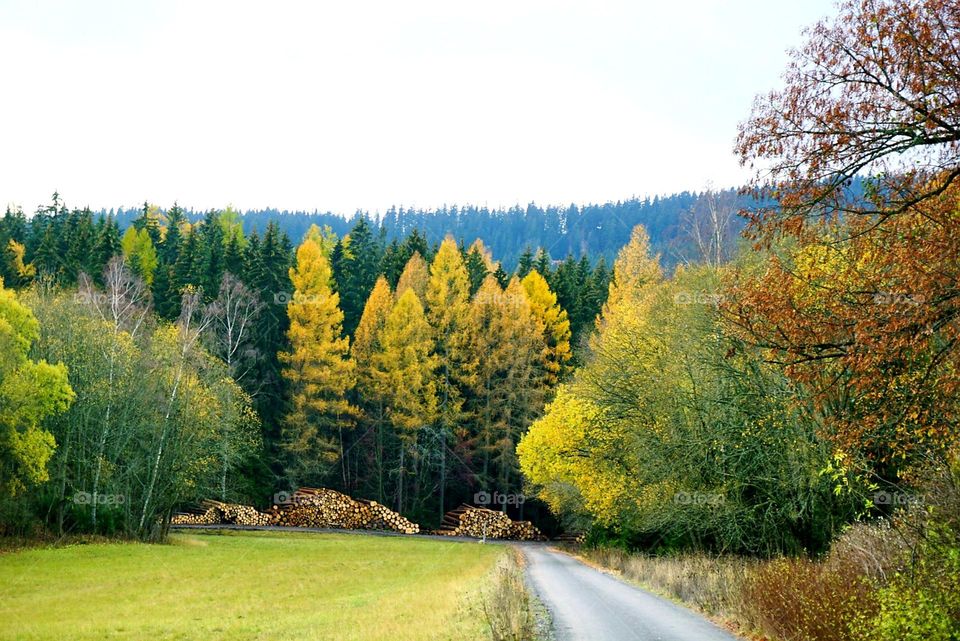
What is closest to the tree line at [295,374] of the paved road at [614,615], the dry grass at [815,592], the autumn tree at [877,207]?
the paved road at [614,615]

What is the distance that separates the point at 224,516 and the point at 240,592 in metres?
30.3

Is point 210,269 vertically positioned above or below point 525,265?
below

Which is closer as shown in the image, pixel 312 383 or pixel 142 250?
pixel 312 383

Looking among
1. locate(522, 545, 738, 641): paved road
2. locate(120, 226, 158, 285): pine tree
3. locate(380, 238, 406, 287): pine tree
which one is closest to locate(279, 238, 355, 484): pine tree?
locate(380, 238, 406, 287): pine tree

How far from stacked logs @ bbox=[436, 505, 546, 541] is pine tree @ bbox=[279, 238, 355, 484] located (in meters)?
8.52

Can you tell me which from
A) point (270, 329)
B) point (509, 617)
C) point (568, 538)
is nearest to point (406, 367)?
point (270, 329)

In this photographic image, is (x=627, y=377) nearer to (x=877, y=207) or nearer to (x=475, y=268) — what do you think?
(x=877, y=207)

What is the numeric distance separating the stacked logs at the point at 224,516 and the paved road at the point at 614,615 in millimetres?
32496

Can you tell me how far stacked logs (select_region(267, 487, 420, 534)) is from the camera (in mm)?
52125

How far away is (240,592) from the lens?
76.2ft

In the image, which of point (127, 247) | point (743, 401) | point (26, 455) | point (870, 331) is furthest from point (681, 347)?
point (127, 247)

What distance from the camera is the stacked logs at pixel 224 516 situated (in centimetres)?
5141

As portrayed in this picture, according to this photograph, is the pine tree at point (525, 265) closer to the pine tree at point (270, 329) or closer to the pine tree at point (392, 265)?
the pine tree at point (392, 265)

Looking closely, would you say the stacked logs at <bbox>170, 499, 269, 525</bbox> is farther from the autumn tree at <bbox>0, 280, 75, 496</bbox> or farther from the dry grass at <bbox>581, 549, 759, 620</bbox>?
the dry grass at <bbox>581, 549, 759, 620</bbox>
